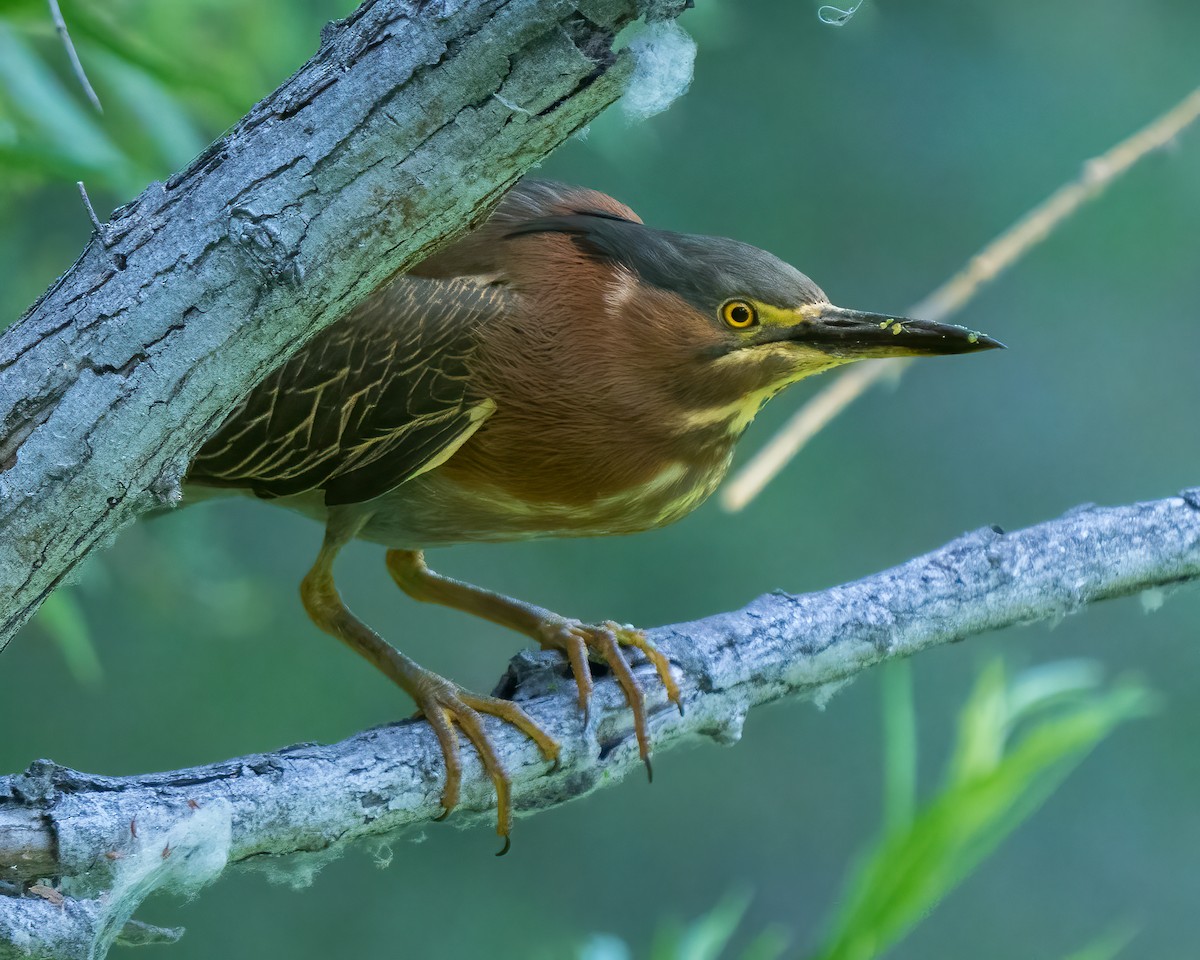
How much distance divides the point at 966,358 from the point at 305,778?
234 cm

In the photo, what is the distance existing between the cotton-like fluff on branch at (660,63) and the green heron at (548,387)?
0.46m

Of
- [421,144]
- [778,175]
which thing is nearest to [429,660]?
[778,175]

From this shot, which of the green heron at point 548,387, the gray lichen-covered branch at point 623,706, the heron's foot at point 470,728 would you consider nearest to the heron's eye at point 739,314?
the green heron at point 548,387

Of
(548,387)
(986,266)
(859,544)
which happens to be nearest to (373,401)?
(548,387)

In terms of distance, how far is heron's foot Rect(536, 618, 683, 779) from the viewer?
1.03 m

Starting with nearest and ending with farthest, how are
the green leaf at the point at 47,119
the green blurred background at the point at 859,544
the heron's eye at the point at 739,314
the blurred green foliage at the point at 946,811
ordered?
the heron's eye at the point at 739,314
the green leaf at the point at 47,119
the blurred green foliage at the point at 946,811
the green blurred background at the point at 859,544

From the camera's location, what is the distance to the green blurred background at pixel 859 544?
2750mm

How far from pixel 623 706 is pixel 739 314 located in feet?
1.16

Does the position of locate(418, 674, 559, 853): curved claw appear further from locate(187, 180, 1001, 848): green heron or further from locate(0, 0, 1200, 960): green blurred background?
locate(0, 0, 1200, 960): green blurred background

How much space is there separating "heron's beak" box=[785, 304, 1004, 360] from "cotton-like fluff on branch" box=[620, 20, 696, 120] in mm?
445

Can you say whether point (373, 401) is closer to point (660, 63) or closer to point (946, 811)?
point (660, 63)

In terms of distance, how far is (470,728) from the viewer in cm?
102

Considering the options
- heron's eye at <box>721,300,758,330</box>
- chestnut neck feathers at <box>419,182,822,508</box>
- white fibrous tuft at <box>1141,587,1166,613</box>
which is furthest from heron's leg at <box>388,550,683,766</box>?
white fibrous tuft at <box>1141,587,1166,613</box>

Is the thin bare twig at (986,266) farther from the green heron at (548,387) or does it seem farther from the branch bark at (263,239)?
the branch bark at (263,239)
